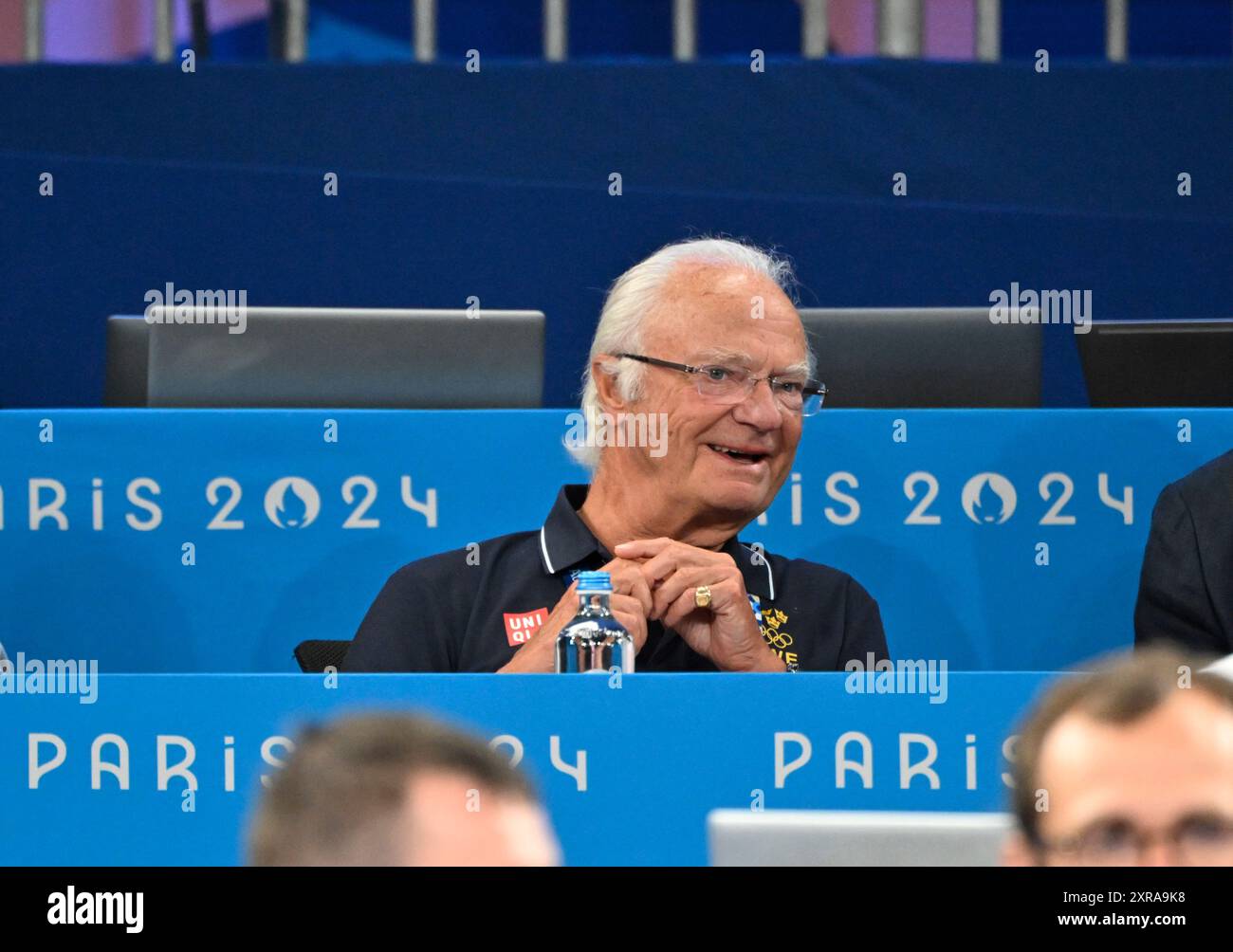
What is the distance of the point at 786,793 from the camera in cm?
143

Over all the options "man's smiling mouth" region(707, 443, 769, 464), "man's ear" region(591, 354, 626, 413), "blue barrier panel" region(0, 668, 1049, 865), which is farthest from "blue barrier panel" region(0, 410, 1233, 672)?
"blue barrier panel" region(0, 668, 1049, 865)

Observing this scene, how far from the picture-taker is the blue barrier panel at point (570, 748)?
1.42m

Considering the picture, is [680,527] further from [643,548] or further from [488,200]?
[488,200]

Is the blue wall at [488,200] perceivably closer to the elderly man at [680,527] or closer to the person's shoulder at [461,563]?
the elderly man at [680,527]

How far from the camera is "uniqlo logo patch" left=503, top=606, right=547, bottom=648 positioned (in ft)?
6.69

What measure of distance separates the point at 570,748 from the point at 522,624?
0.64 metres

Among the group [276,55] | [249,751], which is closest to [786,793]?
[249,751]

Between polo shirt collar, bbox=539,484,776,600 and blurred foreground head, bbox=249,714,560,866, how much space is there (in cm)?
142

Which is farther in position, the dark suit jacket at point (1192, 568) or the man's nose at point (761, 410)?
the man's nose at point (761, 410)

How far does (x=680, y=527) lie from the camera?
7.09ft

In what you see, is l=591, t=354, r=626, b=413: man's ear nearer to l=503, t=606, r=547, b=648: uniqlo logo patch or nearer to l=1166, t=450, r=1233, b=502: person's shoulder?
l=503, t=606, r=547, b=648: uniqlo logo patch

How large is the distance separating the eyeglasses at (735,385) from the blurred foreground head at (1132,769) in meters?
1.38

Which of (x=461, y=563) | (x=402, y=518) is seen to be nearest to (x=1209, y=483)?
(x=461, y=563)

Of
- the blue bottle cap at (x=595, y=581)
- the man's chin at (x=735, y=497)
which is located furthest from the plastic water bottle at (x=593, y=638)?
the man's chin at (x=735, y=497)
